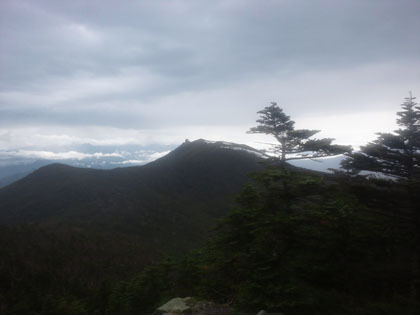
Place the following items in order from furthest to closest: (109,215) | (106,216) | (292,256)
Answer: (109,215) < (106,216) < (292,256)

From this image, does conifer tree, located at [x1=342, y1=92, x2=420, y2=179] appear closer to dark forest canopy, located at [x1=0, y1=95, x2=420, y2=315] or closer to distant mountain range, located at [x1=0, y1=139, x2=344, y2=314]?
dark forest canopy, located at [x1=0, y1=95, x2=420, y2=315]

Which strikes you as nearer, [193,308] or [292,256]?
[193,308]

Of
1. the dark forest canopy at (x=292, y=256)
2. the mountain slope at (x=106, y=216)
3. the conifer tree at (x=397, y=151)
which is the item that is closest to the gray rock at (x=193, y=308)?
the dark forest canopy at (x=292, y=256)

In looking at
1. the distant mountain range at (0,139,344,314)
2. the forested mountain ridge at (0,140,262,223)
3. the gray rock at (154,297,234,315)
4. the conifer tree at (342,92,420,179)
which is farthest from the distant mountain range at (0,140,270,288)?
the conifer tree at (342,92,420,179)

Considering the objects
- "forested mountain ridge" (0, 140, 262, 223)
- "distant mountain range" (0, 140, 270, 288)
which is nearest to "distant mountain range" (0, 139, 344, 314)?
"distant mountain range" (0, 140, 270, 288)

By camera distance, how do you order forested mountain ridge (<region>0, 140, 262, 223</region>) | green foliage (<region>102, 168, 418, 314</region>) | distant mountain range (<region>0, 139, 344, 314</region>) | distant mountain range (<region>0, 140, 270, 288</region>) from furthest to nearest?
forested mountain ridge (<region>0, 140, 262, 223</region>)
distant mountain range (<region>0, 140, 270, 288</region>)
distant mountain range (<region>0, 139, 344, 314</region>)
green foliage (<region>102, 168, 418, 314</region>)

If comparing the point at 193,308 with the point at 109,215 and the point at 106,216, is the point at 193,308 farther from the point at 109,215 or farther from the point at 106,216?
the point at 109,215

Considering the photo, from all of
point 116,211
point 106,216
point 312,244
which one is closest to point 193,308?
point 312,244

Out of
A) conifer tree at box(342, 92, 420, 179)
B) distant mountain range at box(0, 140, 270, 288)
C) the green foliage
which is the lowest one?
distant mountain range at box(0, 140, 270, 288)

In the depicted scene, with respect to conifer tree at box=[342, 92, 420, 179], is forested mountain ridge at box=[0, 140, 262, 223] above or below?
below

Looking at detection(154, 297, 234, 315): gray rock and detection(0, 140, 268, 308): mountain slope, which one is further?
detection(0, 140, 268, 308): mountain slope

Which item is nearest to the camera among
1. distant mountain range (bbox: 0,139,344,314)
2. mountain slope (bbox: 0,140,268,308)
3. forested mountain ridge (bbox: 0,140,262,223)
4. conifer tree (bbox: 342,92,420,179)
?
conifer tree (bbox: 342,92,420,179)

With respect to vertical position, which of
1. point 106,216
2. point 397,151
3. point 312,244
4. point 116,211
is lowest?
point 106,216

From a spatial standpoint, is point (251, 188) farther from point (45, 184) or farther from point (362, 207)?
A: point (45, 184)
